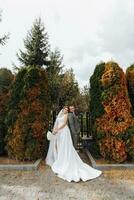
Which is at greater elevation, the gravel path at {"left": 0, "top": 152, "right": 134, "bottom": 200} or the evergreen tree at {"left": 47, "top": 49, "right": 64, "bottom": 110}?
the evergreen tree at {"left": 47, "top": 49, "right": 64, "bottom": 110}

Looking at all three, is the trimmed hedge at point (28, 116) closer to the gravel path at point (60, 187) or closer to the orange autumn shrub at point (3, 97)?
the orange autumn shrub at point (3, 97)

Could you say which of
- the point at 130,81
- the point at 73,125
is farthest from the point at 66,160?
the point at 130,81

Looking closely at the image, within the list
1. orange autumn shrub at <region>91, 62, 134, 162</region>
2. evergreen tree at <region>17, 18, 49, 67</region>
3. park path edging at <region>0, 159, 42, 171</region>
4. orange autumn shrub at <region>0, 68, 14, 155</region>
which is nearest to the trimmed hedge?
orange autumn shrub at <region>0, 68, 14, 155</region>

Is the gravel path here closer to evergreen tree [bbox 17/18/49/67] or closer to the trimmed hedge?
the trimmed hedge

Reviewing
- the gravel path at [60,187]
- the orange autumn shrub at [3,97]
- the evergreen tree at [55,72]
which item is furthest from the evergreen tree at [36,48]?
the gravel path at [60,187]

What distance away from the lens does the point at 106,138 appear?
411 inches

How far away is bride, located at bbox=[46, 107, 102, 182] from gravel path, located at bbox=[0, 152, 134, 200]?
0.24 m

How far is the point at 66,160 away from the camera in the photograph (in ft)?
31.6

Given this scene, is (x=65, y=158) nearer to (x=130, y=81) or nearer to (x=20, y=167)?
(x=20, y=167)

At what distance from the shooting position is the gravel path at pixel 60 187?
7082 mm

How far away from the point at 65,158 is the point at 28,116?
1.86m

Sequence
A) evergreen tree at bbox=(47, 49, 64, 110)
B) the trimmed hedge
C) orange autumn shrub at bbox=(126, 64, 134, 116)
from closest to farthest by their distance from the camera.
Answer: the trimmed hedge, orange autumn shrub at bbox=(126, 64, 134, 116), evergreen tree at bbox=(47, 49, 64, 110)

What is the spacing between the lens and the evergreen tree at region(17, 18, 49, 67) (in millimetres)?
32875

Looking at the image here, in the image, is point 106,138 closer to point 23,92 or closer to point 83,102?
point 23,92
